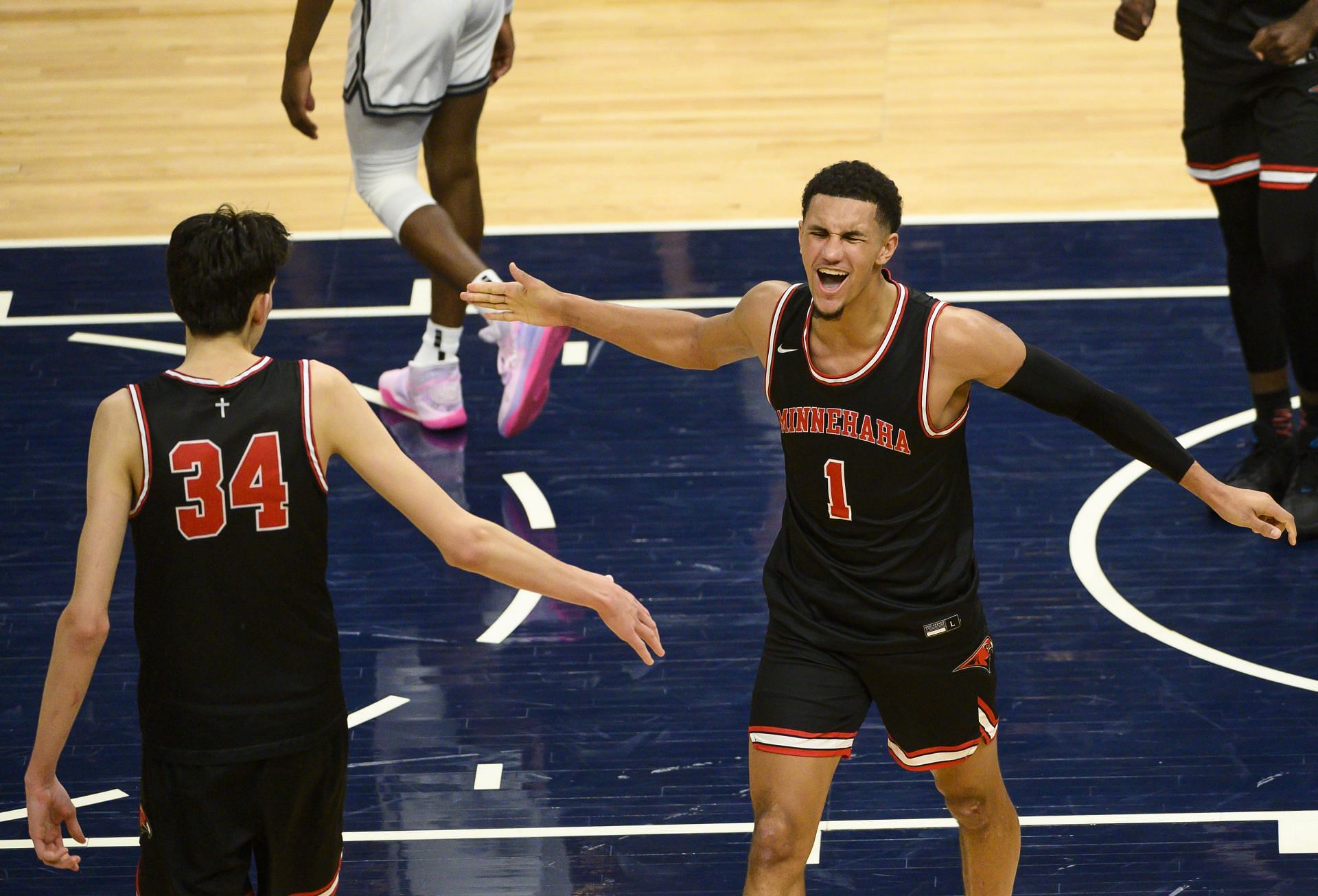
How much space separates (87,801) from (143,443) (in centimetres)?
195

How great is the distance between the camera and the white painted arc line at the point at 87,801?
4.54 meters

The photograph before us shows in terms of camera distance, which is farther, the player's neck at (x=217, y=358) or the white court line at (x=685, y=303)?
the white court line at (x=685, y=303)

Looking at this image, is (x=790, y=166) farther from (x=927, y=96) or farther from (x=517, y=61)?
(x=517, y=61)

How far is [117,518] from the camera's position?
2.96 meters

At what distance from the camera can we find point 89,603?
2.93 m

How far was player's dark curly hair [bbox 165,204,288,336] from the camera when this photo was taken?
9.81 feet

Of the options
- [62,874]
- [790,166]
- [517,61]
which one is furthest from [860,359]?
[517,61]

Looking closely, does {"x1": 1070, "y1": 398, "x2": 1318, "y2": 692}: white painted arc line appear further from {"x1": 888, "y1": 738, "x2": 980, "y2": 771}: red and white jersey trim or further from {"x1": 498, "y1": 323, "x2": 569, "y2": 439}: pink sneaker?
{"x1": 498, "y1": 323, "x2": 569, "y2": 439}: pink sneaker

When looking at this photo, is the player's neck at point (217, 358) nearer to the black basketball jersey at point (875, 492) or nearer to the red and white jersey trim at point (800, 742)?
the black basketball jersey at point (875, 492)

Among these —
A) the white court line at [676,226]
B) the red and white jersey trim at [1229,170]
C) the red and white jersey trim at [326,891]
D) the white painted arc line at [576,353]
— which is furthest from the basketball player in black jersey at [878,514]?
the white court line at [676,226]

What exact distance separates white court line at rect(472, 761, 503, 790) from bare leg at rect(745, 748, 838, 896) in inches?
45.8

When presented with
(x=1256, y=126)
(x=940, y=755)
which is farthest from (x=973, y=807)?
(x=1256, y=126)

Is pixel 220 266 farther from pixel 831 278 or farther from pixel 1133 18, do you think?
pixel 1133 18

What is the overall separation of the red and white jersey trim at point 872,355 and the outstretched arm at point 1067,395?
9cm
